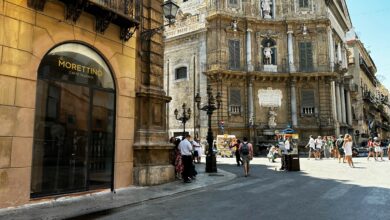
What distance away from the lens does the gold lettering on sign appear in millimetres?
8570

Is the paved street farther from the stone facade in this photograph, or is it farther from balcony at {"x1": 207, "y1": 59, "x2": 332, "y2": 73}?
balcony at {"x1": 207, "y1": 59, "x2": 332, "y2": 73}

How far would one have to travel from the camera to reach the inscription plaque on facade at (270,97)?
32.4 meters

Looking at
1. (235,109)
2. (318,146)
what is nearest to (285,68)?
(235,109)

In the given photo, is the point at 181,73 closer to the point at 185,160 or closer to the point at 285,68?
the point at 285,68

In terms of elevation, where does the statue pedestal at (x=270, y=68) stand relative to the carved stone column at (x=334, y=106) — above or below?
above

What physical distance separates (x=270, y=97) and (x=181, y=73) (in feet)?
30.7

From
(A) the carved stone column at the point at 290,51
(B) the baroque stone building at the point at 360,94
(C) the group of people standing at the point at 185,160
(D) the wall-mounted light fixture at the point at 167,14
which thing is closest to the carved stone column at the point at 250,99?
(A) the carved stone column at the point at 290,51

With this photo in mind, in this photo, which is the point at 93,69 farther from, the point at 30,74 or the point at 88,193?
the point at 88,193

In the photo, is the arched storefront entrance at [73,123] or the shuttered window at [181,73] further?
the shuttered window at [181,73]

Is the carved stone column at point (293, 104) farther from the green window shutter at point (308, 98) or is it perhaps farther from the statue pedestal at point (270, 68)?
the statue pedestal at point (270, 68)

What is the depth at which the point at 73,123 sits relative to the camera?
8711 mm

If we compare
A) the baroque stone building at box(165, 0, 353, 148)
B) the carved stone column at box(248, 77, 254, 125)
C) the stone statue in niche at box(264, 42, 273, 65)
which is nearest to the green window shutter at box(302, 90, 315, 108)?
the baroque stone building at box(165, 0, 353, 148)

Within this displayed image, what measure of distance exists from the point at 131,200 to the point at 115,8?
17.5 feet

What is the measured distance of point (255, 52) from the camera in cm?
3312
